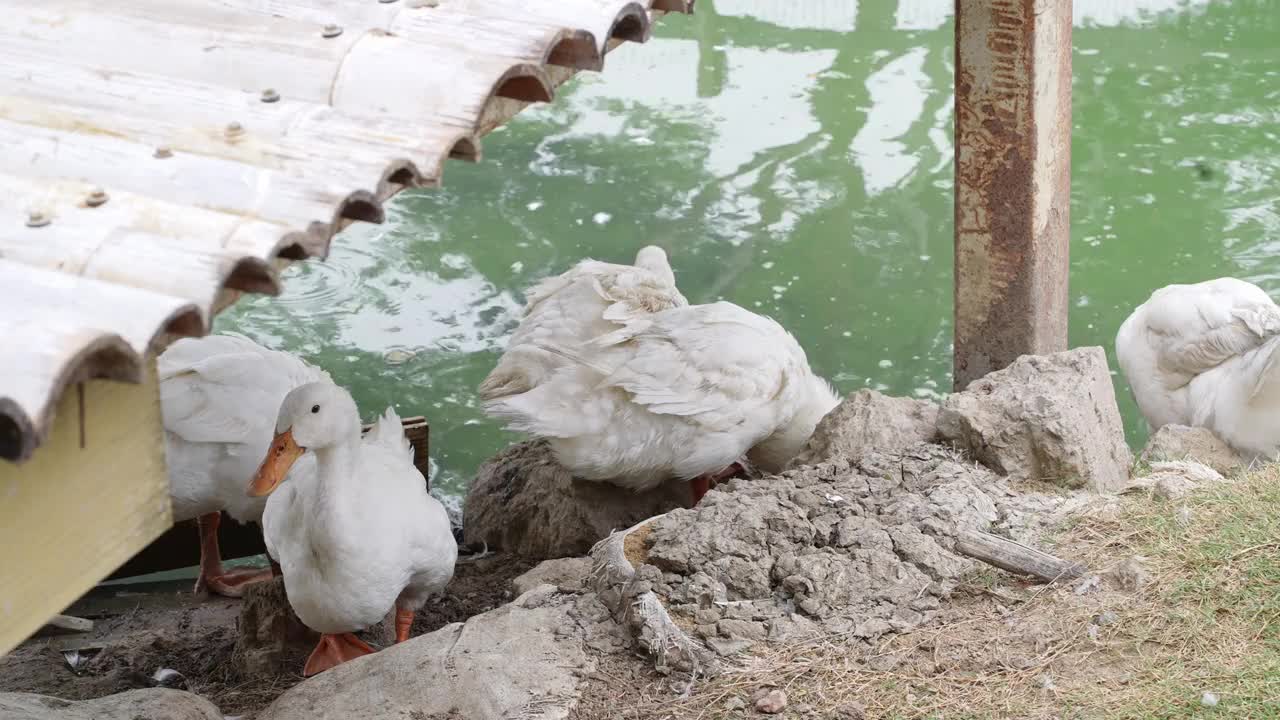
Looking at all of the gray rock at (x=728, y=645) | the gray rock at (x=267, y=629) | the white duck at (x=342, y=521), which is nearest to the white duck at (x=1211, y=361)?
the gray rock at (x=728, y=645)

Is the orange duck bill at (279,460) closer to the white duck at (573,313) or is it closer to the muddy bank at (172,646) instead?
the muddy bank at (172,646)

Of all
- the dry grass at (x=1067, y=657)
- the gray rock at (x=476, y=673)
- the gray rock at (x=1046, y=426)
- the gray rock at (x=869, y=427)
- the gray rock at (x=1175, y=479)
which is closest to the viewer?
the dry grass at (x=1067, y=657)

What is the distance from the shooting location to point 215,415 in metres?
5.27

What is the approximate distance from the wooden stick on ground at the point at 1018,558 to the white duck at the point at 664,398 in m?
1.20

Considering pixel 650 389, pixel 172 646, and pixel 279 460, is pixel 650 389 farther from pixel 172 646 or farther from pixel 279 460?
pixel 172 646

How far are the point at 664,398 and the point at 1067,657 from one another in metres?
1.79

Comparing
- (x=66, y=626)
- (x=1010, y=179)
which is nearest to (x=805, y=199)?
(x=1010, y=179)

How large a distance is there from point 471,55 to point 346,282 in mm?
5345

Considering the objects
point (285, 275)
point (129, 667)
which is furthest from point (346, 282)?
point (129, 667)

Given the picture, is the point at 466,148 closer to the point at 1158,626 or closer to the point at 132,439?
the point at 132,439

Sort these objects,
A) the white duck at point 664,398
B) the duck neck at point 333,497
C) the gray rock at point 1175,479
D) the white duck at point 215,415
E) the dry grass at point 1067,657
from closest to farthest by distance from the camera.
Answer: the dry grass at point 1067,657 < the gray rock at point 1175,479 < the duck neck at point 333,497 < the white duck at point 664,398 < the white duck at point 215,415

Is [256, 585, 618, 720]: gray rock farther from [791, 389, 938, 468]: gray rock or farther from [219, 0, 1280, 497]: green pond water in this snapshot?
[219, 0, 1280, 497]: green pond water

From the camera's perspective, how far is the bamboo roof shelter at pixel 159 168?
2.03 meters

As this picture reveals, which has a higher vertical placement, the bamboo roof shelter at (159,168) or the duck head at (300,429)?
the bamboo roof shelter at (159,168)
